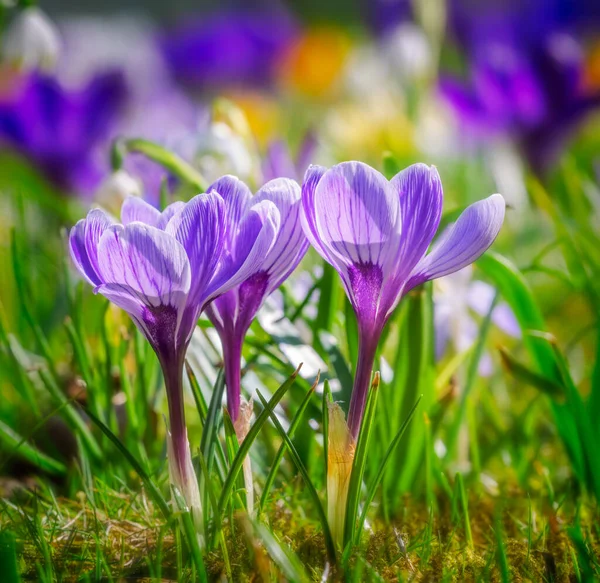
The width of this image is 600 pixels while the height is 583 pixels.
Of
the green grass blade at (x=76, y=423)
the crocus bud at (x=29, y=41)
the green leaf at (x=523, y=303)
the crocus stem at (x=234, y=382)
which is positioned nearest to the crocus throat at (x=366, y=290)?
the crocus stem at (x=234, y=382)

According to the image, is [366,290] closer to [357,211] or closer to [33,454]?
[357,211]

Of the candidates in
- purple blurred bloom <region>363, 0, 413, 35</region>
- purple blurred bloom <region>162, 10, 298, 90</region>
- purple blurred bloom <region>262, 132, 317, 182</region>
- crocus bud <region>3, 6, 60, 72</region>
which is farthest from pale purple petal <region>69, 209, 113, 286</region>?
purple blurred bloom <region>162, 10, 298, 90</region>

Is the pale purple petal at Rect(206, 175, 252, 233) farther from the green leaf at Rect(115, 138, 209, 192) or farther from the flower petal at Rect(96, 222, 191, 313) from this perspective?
the green leaf at Rect(115, 138, 209, 192)

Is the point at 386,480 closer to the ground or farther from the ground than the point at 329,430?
closer to the ground

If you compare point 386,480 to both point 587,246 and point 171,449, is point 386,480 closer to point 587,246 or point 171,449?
point 171,449

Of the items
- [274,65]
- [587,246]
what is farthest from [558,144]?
[274,65]

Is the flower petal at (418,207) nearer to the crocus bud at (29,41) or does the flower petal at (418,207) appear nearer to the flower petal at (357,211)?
the flower petal at (357,211)
